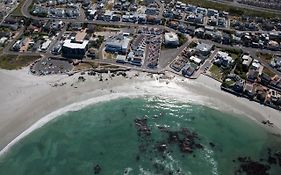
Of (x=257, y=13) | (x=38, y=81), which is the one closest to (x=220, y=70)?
(x=257, y=13)

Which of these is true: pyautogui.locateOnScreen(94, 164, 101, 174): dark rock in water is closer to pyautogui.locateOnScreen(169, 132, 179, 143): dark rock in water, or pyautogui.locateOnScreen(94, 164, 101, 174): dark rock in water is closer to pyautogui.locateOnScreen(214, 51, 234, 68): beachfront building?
pyautogui.locateOnScreen(169, 132, 179, 143): dark rock in water

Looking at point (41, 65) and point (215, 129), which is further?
point (41, 65)

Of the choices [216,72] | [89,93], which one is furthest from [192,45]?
[89,93]

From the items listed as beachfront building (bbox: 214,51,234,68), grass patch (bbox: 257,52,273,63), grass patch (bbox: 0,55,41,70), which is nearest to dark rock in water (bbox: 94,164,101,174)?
grass patch (bbox: 0,55,41,70)

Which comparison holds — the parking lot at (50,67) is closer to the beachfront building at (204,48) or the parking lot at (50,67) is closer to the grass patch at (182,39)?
the grass patch at (182,39)

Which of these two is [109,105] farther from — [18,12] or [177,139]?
[18,12]

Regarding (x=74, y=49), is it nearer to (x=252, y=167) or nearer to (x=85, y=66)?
(x=85, y=66)
